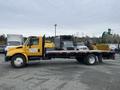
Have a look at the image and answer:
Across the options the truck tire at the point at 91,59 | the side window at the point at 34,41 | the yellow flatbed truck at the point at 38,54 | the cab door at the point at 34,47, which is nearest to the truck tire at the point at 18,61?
the yellow flatbed truck at the point at 38,54

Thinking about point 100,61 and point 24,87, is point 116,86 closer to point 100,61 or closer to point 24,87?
point 24,87

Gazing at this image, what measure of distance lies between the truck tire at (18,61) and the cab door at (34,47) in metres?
0.67

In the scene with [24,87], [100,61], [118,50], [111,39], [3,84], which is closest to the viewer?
[24,87]

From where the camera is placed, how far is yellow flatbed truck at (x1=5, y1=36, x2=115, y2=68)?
17.5 m

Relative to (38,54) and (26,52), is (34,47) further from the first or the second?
(26,52)

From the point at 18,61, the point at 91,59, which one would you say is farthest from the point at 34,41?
the point at 91,59

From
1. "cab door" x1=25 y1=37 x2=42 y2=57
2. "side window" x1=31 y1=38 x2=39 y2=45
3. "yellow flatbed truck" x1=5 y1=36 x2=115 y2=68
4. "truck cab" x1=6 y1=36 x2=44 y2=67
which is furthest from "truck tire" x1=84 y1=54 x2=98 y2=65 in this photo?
"side window" x1=31 y1=38 x2=39 y2=45

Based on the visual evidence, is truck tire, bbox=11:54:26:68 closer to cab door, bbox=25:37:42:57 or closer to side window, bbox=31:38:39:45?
cab door, bbox=25:37:42:57

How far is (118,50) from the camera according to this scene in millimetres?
40688

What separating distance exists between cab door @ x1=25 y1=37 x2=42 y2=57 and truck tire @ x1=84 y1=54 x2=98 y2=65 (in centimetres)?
403

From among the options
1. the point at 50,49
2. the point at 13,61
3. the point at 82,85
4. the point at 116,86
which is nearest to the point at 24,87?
the point at 82,85

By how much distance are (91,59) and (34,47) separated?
4998mm

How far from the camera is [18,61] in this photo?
57.0 ft

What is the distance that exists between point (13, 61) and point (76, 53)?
5.23 m
